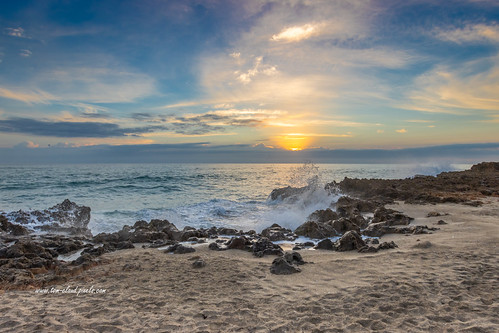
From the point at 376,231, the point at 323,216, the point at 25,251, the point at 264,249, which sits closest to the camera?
the point at 25,251

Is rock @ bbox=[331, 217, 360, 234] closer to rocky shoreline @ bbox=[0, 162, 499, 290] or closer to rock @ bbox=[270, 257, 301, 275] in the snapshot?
rocky shoreline @ bbox=[0, 162, 499, 290]

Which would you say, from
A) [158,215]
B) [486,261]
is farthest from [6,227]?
[486,261]

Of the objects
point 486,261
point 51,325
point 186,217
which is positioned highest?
point 486,261

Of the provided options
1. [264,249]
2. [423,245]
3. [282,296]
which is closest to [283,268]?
[282,296]

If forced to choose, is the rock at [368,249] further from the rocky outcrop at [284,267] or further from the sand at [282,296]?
the rocky outcrop at [284,267]

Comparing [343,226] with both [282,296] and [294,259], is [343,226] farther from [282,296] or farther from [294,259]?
[282,296]

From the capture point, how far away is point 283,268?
587 cm

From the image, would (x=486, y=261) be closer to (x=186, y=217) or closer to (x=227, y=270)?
(x=227, y=270)

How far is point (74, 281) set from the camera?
5590 millimetres

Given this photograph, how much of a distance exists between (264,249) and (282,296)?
279cm

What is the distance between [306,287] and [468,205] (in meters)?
11.9

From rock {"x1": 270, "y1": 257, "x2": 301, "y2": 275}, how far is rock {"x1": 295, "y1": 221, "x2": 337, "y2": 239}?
12.6ft

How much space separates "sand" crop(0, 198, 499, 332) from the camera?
3846mm

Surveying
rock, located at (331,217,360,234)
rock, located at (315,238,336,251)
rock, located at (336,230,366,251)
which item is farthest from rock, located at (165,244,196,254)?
rock, located at (331,217,360,234)
